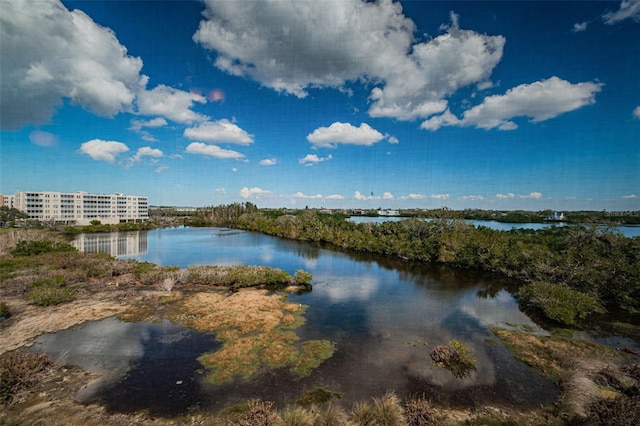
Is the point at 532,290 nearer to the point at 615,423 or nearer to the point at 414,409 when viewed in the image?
the point at 615,423

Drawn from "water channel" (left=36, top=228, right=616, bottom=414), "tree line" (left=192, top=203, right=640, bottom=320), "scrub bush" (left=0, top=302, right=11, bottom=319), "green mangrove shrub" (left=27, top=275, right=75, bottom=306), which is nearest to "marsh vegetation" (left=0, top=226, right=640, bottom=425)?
"green mangrove shrub" (left=27, top=275, right=75, bottom=306)

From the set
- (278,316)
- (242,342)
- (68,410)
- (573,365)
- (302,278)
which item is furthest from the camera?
(302,278)

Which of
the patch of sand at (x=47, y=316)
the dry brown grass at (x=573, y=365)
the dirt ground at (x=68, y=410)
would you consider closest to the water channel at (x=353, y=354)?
the dirt ground at (x=68, y=410)

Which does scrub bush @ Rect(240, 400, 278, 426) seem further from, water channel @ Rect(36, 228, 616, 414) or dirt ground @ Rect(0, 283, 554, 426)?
water channel @ Rect(36, 228, 616, 414)

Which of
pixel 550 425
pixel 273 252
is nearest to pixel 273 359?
pixel 550 425

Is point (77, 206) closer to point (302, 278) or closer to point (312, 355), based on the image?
point (302, 278)

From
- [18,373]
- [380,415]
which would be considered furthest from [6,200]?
[380,415]
